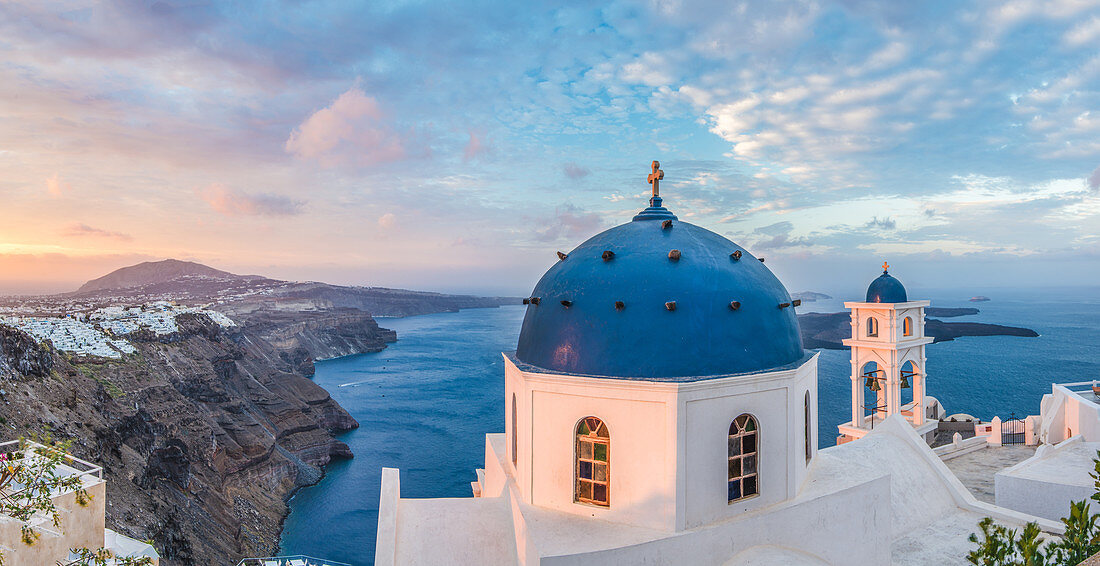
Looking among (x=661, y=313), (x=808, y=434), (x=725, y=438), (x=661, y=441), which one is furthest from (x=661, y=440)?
(x=808, y=434)

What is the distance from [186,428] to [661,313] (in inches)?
1200

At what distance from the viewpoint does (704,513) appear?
9.15 meters

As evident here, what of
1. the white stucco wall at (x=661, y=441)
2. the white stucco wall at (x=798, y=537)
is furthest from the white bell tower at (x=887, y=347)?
the white stucco wall at (x=661, y=441)

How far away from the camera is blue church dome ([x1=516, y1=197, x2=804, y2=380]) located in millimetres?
9430

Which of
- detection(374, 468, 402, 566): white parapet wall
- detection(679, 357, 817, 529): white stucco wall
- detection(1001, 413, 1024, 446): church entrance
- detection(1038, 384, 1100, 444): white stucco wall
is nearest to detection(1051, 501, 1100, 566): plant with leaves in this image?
detection(679, 357, 817, 529): white stucco wall

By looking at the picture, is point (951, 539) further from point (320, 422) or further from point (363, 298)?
point (363, 298)

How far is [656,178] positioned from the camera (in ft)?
39.3

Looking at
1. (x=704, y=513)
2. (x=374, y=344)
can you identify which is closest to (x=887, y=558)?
(x=704, y=513)

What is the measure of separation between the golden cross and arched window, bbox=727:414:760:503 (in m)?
4.96

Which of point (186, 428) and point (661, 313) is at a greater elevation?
point (661, 313)

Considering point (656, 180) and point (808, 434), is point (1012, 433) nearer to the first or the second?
point (808, 434)

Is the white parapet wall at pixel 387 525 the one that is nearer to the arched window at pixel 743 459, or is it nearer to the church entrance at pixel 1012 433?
the arched window at pixel 743 459

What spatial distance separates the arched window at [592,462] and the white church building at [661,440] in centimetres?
2

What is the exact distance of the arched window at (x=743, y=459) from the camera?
31.1 ft
